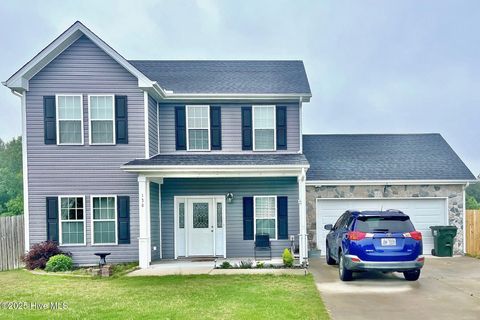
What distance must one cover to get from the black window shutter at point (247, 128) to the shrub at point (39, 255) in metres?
7.15

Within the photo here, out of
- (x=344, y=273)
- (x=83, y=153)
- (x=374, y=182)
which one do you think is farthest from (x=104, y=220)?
(x=374, y=182)

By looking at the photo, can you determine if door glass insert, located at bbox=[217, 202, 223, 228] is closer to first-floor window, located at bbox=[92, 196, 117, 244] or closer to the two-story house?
the two-story house

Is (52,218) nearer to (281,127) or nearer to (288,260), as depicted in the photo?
(288,260)

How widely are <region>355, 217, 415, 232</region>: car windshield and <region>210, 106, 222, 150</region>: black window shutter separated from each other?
6696 mm

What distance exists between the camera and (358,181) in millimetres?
16344

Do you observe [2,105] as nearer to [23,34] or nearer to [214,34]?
[23,34]

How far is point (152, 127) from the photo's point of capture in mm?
Answer: 15039

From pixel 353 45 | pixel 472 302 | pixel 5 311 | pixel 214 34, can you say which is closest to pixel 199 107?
pixel 5 311

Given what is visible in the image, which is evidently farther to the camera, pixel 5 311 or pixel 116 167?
pixel 116 167

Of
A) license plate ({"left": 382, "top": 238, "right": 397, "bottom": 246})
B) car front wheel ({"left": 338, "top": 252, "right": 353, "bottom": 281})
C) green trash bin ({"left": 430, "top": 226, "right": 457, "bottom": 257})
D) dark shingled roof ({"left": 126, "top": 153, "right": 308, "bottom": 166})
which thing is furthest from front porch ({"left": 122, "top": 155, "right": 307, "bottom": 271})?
license plate ({"left": 382, "top": 238, "right": 397, "bottom": 246})

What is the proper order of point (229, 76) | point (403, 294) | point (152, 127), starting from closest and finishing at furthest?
1. point (403, 294)
2. point (152, 127)
3. point (229, 76)

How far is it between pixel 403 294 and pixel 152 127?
9.42 metres

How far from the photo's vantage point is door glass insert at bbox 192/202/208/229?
1578 centimetres

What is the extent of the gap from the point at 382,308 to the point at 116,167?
31.1 feet
